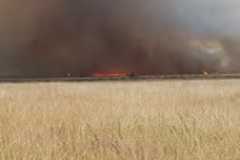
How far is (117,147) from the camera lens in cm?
407

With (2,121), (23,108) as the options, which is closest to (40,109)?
(23,108)

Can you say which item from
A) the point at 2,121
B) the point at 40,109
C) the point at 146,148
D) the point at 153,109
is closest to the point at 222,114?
the point at 153,109

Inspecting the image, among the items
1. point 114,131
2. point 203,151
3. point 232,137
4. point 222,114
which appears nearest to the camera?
point 203,151

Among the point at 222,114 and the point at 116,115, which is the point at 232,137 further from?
the point at 116,115

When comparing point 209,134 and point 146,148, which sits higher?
point 209,134

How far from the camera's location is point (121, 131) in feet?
15.3

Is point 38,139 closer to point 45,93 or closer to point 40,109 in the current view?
point 40,109

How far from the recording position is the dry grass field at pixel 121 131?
389 centimetres

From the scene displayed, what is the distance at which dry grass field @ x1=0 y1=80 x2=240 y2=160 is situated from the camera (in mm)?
3889

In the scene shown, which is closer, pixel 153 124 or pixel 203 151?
pixel 203 151

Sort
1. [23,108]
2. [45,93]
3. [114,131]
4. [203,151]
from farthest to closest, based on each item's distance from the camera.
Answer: [45,93]
[23,108]
[114,131]
[203,151]

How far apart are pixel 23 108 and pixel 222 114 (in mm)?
4208

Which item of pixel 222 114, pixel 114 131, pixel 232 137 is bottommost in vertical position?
pixel 232 137

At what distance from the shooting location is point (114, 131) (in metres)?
4.62
